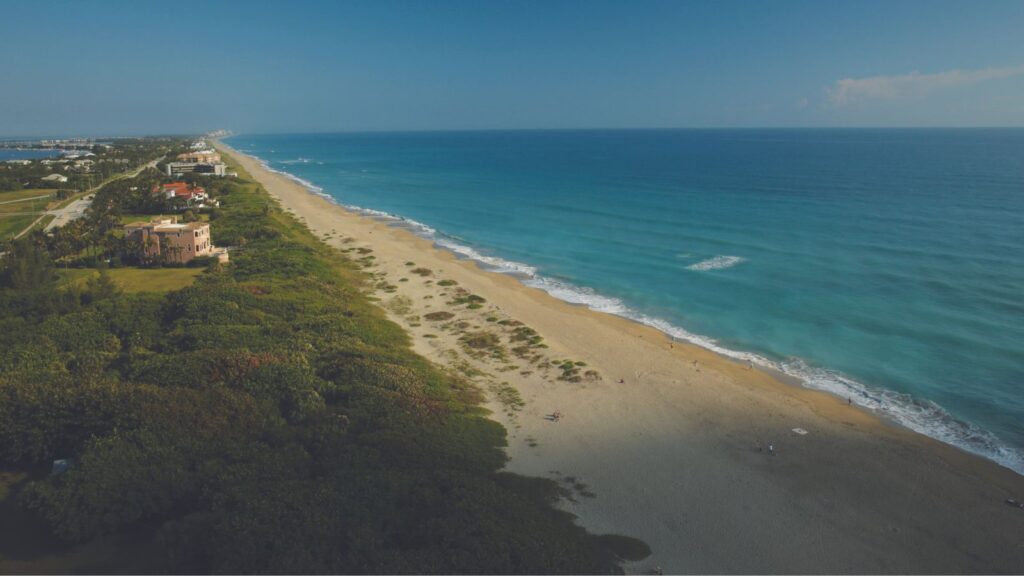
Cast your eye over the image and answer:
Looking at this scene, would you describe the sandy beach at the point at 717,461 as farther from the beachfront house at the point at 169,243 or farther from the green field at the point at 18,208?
the green field at the point at 18,208

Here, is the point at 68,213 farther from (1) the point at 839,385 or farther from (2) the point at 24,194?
(1) the point at 839,385

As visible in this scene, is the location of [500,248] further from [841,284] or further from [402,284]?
[841,284]

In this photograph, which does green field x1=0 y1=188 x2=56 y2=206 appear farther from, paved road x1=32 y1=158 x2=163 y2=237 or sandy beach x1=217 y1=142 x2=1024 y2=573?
sandy beach x1=217 y1=142 x2=1024 y2=573

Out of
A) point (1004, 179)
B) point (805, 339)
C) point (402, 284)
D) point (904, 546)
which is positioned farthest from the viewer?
point (1004, 179)

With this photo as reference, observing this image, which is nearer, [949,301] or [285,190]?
[949,301]

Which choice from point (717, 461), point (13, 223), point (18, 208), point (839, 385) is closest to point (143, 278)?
point (13, 223)

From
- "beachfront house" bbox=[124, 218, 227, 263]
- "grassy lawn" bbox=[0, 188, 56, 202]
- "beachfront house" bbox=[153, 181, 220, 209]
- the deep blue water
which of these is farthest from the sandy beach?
"grassy lawn" bbox=[0, 188, 56, 202]

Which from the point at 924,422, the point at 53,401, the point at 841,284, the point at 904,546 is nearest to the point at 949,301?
the point at 841,284
